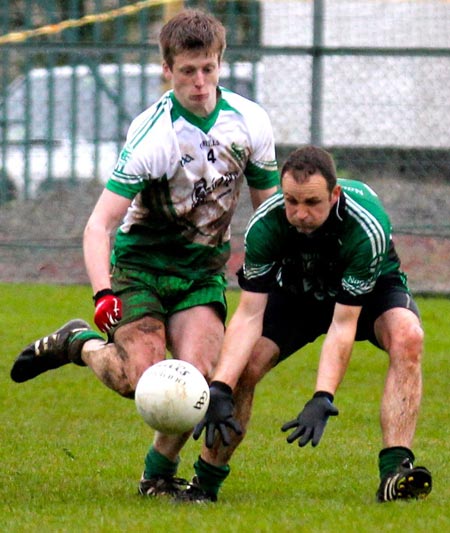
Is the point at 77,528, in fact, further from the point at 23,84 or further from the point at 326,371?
the point at 23,84

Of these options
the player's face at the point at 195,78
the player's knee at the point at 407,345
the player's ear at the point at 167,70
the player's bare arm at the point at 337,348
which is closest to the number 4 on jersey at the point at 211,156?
the player's face at the point at 195,78

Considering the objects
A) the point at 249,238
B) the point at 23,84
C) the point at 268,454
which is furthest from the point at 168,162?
the point at 23,84

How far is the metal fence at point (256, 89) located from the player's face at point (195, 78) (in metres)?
8.06

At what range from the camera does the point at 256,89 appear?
47.3 feet

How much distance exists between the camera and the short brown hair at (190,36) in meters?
6.18

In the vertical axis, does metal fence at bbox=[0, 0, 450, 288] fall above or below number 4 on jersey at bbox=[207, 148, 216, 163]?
below

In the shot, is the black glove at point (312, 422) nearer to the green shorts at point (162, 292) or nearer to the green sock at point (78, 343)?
the green shorts at point (162, 292)

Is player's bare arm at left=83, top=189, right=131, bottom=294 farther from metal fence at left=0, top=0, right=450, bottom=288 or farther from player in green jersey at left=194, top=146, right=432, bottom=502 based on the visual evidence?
metal fence at left=0, top=0, right=450, bottom=288

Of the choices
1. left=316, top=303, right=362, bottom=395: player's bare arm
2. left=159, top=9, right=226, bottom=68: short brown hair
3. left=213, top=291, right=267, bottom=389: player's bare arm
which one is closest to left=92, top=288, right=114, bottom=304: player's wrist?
left=213, top=291, right=267, bottom=389: player's bare arm

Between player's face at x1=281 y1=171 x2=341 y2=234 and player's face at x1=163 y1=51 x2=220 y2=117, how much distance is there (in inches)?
30.3

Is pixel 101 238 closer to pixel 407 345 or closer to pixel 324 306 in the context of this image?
pixel 324 306

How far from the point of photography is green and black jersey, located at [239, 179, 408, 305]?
19.3 ft

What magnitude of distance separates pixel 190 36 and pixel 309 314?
4.32ft

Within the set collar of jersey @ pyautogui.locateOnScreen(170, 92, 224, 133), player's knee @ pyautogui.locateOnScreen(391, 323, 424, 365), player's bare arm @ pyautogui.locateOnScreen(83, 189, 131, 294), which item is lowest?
player's knee @ pyautogui.locateOnScreen(391, 323, 424, 365)
